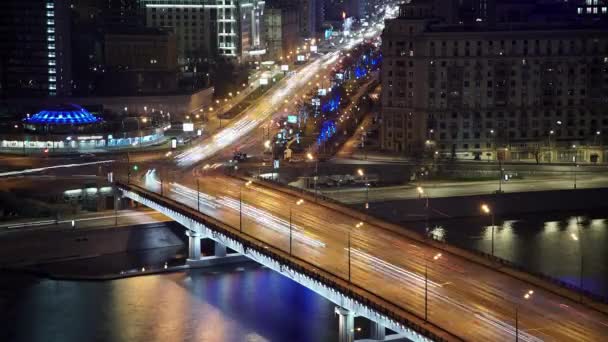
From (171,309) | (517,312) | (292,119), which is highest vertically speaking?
(292,119)

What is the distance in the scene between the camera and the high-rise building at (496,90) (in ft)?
181

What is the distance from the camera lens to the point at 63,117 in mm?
56312

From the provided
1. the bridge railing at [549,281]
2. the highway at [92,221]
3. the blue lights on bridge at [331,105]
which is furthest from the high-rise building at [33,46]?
the bridge railing at [549,281]

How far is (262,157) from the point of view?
175ft

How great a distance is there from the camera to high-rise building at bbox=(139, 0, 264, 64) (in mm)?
84438

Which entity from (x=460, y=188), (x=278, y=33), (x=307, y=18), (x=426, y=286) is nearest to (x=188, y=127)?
(x=460, y=188)

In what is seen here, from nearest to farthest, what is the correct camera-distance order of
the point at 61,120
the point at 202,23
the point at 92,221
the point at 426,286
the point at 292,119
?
the point at 426,286 < the point at 92,221 < the point at 61,120 < the point at 292,119 < the point at 202,23

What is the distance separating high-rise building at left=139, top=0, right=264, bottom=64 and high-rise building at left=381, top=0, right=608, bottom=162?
29.6 m

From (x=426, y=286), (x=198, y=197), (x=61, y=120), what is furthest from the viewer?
(x=61, y=120)

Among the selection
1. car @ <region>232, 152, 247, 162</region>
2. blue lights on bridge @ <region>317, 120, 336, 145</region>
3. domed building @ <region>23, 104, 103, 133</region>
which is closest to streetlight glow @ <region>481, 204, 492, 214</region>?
car @ <region>232, 152, 247, 162</region>

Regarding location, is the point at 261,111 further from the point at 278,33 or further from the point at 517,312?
the point at 517,312

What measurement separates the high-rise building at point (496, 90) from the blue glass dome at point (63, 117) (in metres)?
12.5

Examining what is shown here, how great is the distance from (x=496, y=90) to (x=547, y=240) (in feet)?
51.0

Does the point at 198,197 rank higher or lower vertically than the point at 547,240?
higher
